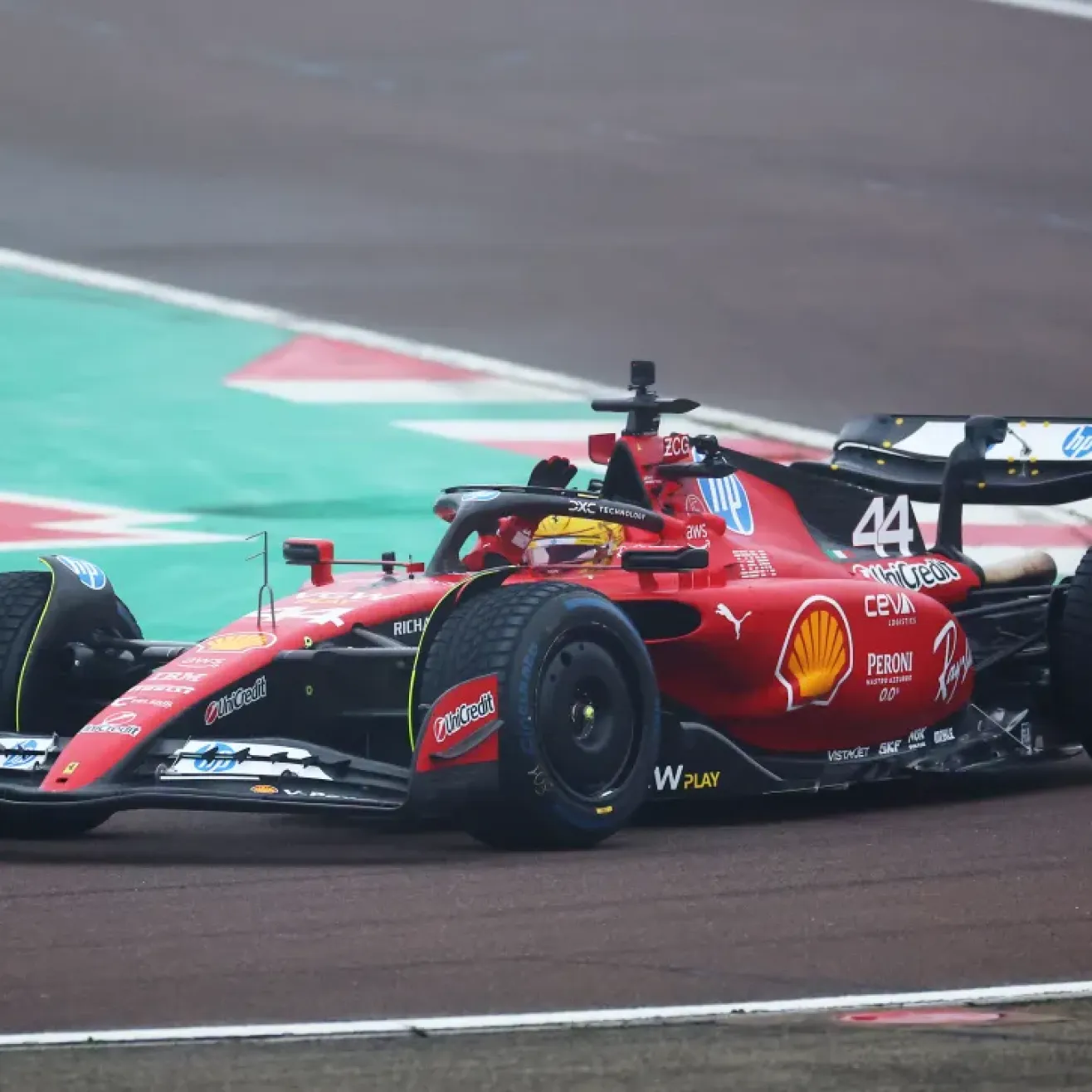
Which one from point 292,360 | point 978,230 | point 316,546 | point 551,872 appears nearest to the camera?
point 551,872

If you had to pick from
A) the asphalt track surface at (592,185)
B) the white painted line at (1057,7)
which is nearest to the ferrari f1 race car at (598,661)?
the asphalt track surface at (592,185)

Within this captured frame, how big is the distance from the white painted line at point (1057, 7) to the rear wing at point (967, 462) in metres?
6.37

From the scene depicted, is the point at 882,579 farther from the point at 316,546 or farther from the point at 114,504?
the point at 114,504

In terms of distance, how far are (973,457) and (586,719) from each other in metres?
3.90

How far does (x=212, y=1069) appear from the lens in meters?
4.58

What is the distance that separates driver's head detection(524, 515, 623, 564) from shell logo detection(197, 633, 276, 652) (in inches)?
55.0

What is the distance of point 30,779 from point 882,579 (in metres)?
3.95

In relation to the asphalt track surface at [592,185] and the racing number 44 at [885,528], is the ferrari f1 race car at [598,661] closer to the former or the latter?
the racing number 44 at [885,528]

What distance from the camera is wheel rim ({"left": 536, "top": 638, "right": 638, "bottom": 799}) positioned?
8.08 meters

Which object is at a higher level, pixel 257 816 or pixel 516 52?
pixel 516 52

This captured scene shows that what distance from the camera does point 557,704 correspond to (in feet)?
26.6

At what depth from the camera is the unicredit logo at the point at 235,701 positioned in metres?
8.22

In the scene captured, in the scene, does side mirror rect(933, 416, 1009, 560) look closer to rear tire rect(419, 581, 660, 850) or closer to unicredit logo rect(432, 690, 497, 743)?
rear tire rect(419, 581, 660, 850)

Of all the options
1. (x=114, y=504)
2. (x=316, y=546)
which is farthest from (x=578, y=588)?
(x=114, y=504)
